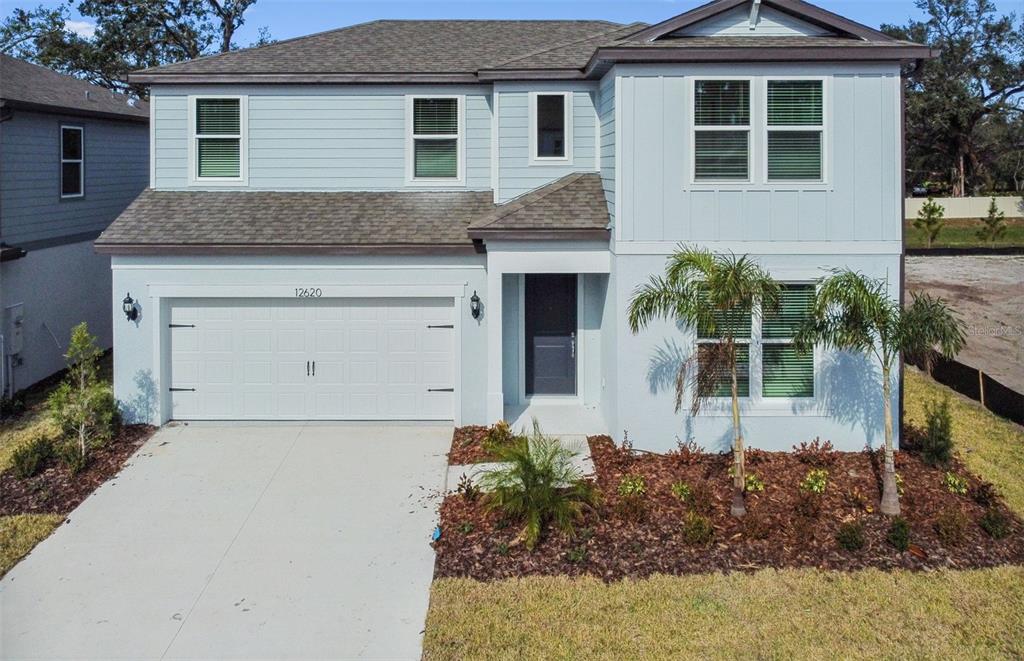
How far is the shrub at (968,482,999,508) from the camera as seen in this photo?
10.1 meters

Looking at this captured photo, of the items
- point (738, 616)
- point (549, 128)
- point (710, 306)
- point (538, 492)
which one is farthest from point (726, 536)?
point (549, 128)

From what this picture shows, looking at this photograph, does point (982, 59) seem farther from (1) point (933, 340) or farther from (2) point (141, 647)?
(2) point (141, 647)

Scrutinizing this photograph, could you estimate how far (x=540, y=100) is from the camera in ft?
45.4

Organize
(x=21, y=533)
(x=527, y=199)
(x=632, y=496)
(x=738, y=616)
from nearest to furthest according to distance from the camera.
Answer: (x=738, y=616) → (x=21, y=533) → (x=632, y=496) → (x=527, y=199)

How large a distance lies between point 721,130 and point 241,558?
300 inches

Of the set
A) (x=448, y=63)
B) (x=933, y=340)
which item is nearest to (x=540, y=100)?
(x=448, y=63)

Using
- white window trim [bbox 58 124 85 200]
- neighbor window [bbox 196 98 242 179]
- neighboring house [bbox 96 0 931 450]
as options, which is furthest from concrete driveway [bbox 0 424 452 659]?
white window trim [bbox 58 124 85 200]

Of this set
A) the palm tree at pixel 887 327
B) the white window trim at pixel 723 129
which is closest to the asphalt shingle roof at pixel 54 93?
the white window trim at pixel 723 129

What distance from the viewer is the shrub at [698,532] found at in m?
9.06

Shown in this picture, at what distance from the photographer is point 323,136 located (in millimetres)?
14703

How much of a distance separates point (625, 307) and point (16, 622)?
7.54 m

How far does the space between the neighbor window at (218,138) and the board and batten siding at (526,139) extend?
434 centimetres

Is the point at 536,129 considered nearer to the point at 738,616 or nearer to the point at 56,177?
the point at 738,616

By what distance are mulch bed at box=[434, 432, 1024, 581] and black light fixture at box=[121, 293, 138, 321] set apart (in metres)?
6.11
